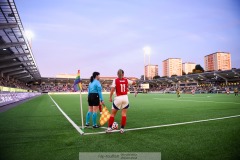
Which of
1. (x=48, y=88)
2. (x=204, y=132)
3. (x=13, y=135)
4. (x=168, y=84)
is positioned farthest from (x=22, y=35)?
(x=168, y=84)

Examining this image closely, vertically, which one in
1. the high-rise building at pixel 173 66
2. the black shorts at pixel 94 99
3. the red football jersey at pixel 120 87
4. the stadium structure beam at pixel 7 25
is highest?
the high-rise building at pixel 173 66

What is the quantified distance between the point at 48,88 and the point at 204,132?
9212 cm

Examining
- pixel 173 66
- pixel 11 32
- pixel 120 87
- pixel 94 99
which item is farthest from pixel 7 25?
pixel 173 66

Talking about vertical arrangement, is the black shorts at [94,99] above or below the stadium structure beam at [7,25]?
below

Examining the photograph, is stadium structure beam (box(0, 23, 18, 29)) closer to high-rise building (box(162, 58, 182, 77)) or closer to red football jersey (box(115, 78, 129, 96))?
red football jersey (box(115, 78, 129, 96))

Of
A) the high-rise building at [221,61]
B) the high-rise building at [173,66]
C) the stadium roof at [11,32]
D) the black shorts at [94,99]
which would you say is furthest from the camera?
the high-rise building at [173,66]

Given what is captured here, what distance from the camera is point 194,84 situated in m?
84.7

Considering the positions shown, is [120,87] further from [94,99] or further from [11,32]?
[11,32]

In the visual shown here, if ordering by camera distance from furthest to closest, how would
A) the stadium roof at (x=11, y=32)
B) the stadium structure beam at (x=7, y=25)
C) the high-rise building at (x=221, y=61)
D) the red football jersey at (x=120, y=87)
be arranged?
the high-rise building at (x=221, y=61) < the stadium structure beam at (x=7, y=25) < the stadium roof at (x=11, y=32) < the red football jersey at (x=120, y=87)

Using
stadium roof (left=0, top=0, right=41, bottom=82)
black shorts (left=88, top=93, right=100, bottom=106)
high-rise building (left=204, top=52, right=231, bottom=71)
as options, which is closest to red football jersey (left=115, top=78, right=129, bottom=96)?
black shorts (left=88, top=93, right=100, bottom=106)

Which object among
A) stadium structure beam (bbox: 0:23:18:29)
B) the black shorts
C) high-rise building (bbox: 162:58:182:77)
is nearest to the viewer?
the black shorts

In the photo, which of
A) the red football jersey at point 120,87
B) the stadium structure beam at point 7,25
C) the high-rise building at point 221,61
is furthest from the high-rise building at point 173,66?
the red football jersey at point 120,87

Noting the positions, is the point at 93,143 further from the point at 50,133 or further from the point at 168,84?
the point at 168,84

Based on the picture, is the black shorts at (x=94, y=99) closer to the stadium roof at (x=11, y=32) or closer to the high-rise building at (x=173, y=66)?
the stadium roof at (x=11, y=32)
